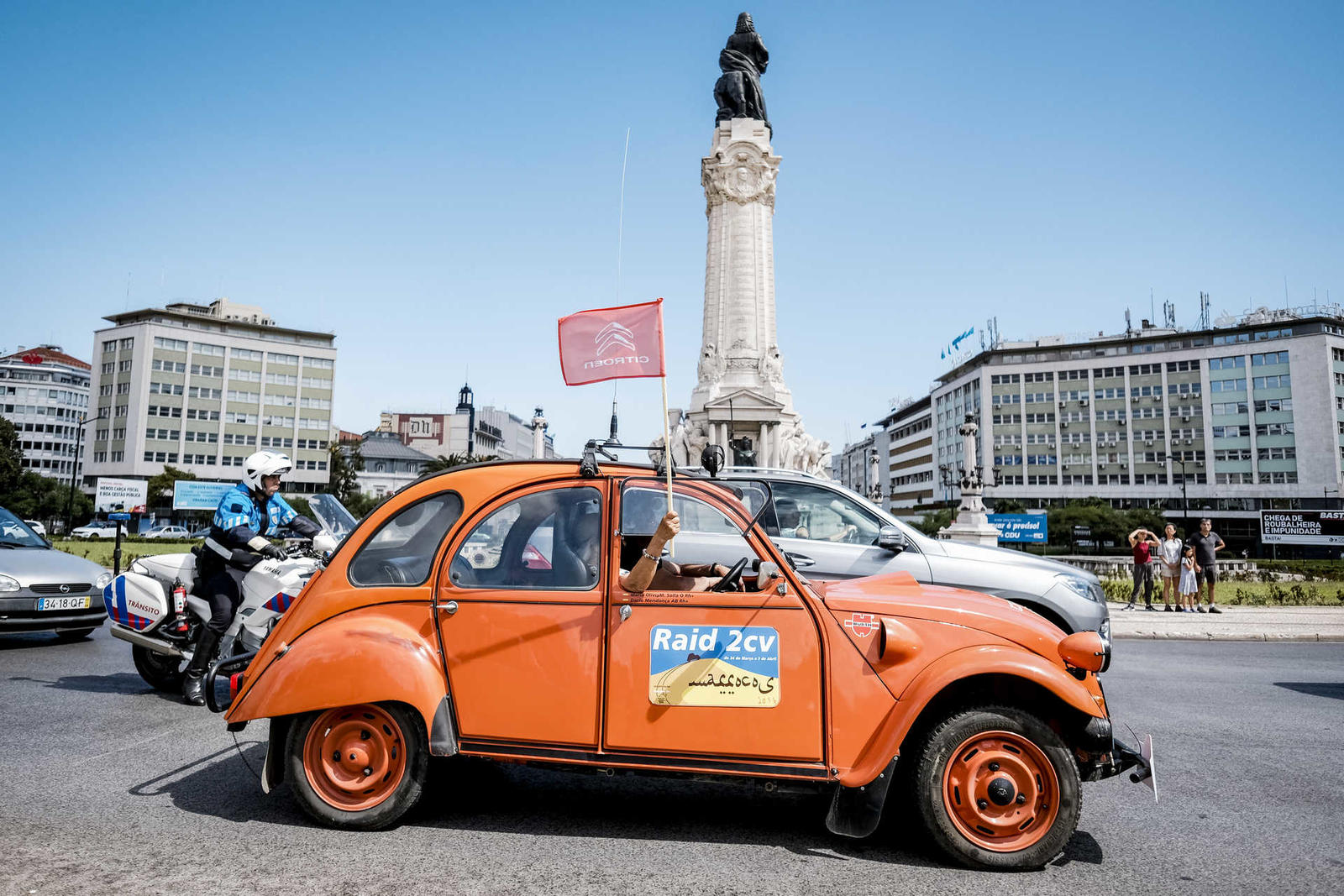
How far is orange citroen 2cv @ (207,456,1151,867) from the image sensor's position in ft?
13.1

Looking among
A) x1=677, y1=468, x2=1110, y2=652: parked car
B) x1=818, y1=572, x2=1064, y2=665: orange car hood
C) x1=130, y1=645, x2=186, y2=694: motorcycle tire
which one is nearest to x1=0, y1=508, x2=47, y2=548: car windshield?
x1=130, y1=645, x2=186, y2=694: motorcycle tire

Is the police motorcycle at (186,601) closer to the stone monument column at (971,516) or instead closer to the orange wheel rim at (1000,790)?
the orange wheel rim at (1000,790)

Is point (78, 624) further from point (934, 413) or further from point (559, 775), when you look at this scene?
point (934, 413)

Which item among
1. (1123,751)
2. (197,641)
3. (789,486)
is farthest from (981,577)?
(197,641)

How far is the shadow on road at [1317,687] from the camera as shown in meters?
8.70

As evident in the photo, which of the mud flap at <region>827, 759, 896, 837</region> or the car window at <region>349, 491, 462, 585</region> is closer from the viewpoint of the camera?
the mud flap at <region>827, 759, 896, 837</region>

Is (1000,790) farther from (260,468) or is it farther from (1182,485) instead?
(1182,485)

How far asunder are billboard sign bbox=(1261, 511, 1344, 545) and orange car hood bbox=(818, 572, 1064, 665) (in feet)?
159

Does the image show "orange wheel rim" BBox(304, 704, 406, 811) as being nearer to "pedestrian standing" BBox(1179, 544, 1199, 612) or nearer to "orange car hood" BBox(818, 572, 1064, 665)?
"orange car hood" BBox(818, 572, 1064, 665)

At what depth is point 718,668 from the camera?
4121mm

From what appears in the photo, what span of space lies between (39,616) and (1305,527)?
53.6 meters

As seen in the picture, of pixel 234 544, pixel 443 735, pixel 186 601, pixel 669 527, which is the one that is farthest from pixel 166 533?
pixel 669 527

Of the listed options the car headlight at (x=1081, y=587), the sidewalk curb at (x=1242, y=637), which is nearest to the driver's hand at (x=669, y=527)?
the car headlight at (x=1081, y=587)

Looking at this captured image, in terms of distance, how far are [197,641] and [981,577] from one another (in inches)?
283
